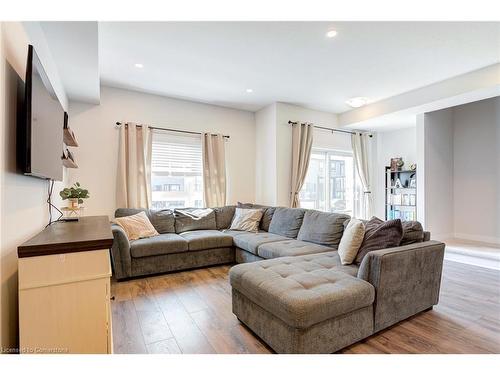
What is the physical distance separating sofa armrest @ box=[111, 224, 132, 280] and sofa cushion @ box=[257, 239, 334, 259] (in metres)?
1.57

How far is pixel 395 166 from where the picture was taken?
18.4ft

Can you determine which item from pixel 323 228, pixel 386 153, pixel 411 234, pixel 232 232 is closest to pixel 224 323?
pixel 323 228

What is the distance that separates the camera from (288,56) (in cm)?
296

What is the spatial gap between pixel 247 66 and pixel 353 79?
1.59 meters

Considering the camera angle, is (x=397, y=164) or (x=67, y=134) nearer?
(x=67, y=134)

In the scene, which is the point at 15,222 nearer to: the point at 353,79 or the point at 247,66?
the point at 247,66

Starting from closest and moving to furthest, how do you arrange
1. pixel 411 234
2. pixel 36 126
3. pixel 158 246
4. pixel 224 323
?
pixel 36 126
pixel 224 323
pixel 411 234
pixel 158 246

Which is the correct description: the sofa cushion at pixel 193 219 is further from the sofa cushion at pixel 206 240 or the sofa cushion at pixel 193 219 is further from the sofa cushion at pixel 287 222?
the sofa cushion at pixel 287 222

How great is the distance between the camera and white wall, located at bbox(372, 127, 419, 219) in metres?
Answer: 5.57

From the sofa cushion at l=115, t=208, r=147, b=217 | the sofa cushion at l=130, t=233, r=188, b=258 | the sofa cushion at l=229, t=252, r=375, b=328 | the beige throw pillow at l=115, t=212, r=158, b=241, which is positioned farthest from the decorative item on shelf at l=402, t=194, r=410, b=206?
the sofa cushion at l=115, t=208, r=147, b=217

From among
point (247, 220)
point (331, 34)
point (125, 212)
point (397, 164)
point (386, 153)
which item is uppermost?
point (331, 34)

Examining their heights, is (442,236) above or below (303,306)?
below

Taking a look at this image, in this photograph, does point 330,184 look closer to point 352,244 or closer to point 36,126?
point 352,244

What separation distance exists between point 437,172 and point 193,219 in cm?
461
